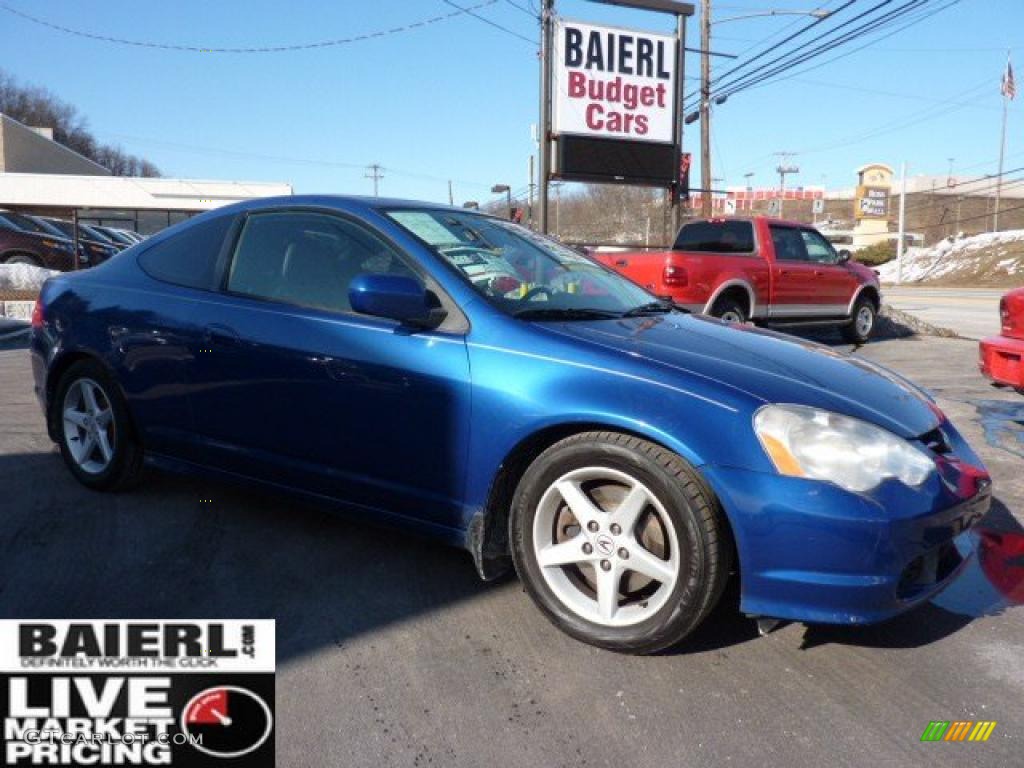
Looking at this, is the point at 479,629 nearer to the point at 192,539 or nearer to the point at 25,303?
the point at 192,539

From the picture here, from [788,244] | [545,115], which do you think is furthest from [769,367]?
[545,115]

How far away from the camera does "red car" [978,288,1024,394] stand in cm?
532

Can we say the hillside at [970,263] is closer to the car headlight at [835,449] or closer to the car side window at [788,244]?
the car side window at [788,244]

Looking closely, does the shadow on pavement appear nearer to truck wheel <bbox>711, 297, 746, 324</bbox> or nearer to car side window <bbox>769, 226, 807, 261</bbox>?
truck wheel <bbox>711, 297, 746, 324</bbox>

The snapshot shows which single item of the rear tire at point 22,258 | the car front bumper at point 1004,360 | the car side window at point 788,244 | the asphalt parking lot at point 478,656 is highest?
the car side window at point 788,244

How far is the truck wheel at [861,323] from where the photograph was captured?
1224 cm

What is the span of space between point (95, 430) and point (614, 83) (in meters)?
11.5

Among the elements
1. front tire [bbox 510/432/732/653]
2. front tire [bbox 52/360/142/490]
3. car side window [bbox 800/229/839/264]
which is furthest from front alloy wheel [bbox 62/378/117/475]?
car side window [bbox 800/229/839/264]

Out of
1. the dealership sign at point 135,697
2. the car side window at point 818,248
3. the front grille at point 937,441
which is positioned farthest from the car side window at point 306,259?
the car side window at point 818,248

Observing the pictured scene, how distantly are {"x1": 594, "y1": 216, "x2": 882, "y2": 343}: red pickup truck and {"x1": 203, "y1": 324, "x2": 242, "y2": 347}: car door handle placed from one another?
673cm

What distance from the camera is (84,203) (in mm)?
40719

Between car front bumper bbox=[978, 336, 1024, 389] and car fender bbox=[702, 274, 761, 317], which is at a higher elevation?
car fender bbox=[702, 274, 761, 317]

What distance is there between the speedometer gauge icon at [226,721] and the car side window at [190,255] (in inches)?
78.4

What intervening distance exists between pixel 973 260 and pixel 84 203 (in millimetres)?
45838
